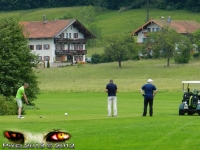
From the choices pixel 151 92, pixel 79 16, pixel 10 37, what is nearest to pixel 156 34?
pixel 79 16

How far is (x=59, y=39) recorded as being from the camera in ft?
478

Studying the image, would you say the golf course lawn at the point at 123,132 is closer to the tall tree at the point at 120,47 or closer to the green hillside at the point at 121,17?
the tall tree at the point at 120,47

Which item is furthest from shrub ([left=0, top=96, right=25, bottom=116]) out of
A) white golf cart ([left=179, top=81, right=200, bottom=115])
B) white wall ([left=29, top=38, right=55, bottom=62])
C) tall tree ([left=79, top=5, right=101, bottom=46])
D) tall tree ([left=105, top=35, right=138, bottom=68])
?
tall tree ([left=79, top=5, right=101, bottom=46])

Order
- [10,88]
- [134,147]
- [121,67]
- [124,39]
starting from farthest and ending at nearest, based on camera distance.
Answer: [124,39] → [121,67] → [10,88] → [134,147]

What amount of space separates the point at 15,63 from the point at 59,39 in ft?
276

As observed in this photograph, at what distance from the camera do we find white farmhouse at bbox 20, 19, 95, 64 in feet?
477

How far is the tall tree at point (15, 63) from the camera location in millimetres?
61344

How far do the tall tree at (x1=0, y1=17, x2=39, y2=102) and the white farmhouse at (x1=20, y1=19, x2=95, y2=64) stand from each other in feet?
259

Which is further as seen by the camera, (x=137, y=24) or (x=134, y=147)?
(x=137, y=24)

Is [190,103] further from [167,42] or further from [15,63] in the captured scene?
[167,42]

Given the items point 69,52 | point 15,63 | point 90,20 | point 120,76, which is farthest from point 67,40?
point 15,63

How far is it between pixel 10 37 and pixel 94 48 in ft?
338

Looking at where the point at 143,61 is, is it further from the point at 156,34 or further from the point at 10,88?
the point at 10,88

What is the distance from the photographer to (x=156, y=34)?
136 m
